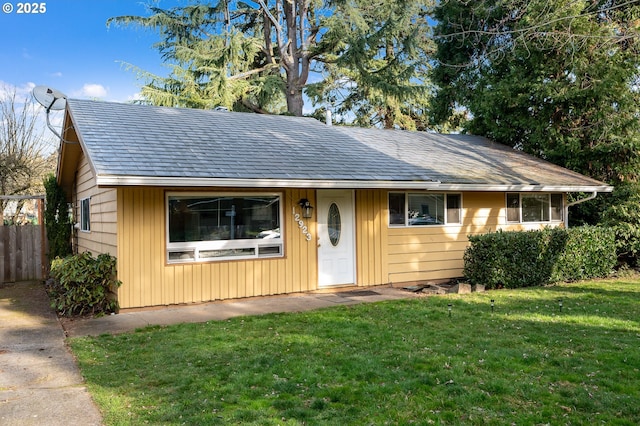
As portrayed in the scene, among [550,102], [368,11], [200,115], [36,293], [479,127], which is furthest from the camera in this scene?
[368,11]

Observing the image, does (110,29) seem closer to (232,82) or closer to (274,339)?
(232,82)

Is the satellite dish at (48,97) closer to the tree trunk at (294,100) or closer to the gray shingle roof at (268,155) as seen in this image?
the gray shingle roof at (268,155)

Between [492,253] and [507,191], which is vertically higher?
[507,191]

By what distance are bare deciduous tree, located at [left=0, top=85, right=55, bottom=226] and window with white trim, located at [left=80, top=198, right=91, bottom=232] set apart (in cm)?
621

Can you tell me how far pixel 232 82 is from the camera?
64.9ft

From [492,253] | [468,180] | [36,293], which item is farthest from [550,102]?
[36,293]

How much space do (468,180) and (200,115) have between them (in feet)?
20.6

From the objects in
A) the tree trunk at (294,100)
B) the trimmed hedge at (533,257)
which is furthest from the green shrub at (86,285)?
the tree trunk at (294,100)

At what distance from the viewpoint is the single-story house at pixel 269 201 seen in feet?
26.3

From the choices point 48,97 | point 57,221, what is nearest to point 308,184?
point 48,97

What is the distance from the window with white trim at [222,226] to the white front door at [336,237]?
929 millimetres

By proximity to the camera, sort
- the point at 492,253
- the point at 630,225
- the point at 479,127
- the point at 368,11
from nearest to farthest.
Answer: the point at 492,253, the point at 630,225, the point at 479,127, the point at 368,11

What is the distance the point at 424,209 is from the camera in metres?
10.9

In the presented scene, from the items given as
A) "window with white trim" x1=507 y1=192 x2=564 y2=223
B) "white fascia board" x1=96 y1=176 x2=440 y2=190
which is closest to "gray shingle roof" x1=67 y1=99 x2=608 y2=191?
"white fascia board" x1=96 y1=176 x2=440 y2=190
